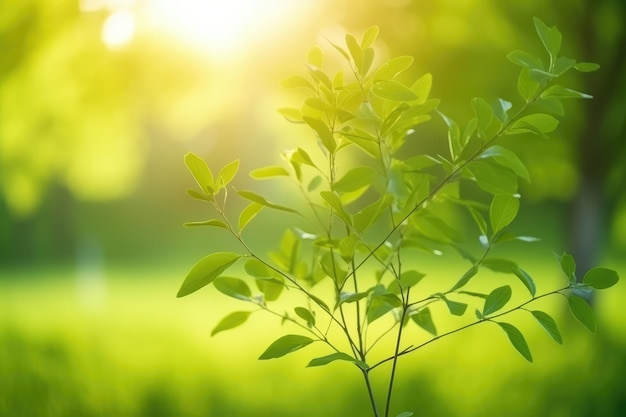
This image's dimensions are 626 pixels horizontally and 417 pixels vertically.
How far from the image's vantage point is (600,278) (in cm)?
105

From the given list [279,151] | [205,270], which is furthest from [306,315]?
[279,151]

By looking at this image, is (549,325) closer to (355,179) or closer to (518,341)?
(518,341)

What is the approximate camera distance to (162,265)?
30.3 ft

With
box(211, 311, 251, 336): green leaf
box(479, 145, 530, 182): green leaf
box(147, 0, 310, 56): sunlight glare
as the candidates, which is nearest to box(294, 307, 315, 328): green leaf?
box(211, 311, 251, 336): green leaf

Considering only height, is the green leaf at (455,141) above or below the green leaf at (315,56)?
below

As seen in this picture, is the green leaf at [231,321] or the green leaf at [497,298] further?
the green leaf at [231,321]

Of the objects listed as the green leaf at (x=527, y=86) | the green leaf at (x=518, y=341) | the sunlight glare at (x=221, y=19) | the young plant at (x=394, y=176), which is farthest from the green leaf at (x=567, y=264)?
the sunlight glare at (x=221, y=19)

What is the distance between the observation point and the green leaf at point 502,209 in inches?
42.7

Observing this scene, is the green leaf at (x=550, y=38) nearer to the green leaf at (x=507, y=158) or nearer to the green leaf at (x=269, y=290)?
the green leaf at (x=507, y=158)

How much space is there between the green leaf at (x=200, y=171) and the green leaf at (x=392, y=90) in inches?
10.2

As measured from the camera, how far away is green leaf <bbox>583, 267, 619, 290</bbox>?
104 cm

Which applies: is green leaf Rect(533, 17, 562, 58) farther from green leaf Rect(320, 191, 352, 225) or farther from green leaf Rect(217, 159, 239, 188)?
green leaf Rect(217, 159, 239, 188)

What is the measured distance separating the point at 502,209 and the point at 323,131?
0.94 ft

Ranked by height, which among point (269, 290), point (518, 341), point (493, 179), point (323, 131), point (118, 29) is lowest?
point (518, 341)
